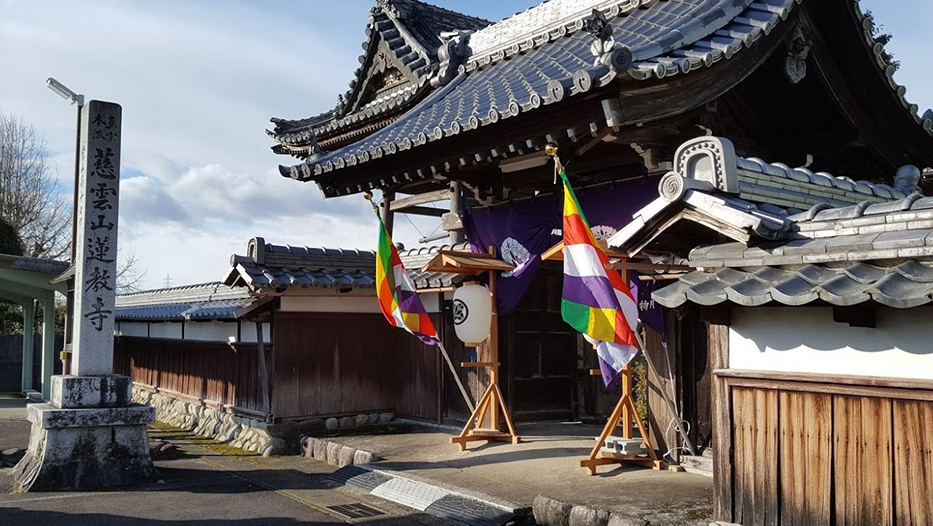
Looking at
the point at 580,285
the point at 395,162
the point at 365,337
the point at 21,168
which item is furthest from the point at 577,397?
the point at 21,168

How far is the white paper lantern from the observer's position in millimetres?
11000

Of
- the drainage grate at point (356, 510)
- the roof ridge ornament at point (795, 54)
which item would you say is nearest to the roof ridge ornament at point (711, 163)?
the roof ridge ornament at point (795, 54)

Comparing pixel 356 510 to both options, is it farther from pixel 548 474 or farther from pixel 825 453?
pixel 825 453

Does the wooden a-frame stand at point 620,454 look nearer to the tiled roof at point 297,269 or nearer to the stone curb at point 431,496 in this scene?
the stone curb at point 431,496

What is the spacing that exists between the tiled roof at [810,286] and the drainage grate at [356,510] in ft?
14.9

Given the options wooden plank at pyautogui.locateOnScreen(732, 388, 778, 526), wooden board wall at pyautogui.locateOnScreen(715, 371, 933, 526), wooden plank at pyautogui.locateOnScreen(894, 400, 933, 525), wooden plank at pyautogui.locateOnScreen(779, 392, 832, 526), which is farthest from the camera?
wooden plank at pyautogui.locateOnScreen(732, 388, 778, 526)

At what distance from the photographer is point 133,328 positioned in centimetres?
2181

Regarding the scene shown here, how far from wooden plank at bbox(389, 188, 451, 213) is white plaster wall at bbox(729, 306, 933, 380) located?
6795mm

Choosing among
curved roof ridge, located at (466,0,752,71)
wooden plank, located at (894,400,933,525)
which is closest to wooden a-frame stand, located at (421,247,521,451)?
curved roof ridge, located at (466,0,752,71)

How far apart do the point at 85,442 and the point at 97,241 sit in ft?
9.04

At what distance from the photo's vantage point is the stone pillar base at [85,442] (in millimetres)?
9797

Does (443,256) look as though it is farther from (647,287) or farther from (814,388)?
(814,388)

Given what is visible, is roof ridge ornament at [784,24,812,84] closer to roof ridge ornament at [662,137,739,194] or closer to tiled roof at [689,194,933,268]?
roof ridge ornament at [662,137,739,194]

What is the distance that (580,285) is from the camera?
Result: 7.64m
